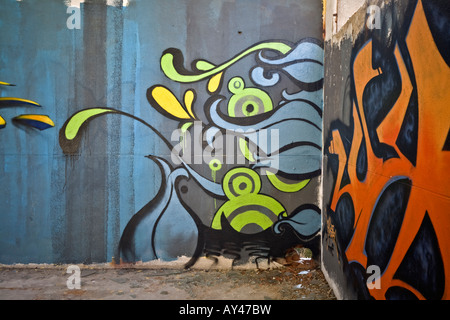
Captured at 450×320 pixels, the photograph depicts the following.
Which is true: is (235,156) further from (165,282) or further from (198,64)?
(165,282)

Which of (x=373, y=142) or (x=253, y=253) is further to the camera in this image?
(x=253, y=253)

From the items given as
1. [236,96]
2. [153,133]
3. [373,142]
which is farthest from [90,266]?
[373,142]

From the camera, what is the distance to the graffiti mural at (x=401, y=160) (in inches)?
62.0

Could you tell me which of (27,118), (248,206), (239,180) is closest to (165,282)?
(248,206)

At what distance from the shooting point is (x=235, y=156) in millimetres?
4051

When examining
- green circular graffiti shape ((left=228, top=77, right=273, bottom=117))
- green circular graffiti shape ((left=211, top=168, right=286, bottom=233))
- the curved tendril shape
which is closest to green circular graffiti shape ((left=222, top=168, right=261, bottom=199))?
green circular graffiti shape ((left=211, top=168, right=286, bottom=233))

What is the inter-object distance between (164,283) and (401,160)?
2.80m

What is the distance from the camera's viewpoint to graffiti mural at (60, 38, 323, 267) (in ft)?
13.1

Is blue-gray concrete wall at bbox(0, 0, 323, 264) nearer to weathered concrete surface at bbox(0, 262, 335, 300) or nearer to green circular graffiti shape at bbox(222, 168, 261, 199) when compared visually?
green circular graffiti shape at bbox(222, 168, 261, 199)

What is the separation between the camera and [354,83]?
2830 millimetres

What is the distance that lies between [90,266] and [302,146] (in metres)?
2.89

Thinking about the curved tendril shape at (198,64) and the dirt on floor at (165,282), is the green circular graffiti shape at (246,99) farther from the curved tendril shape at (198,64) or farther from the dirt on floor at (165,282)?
the dirt on floor at (165,282)

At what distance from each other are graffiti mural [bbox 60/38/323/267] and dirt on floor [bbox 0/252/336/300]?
173 mm

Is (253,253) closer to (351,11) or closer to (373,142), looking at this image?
(373,142)
